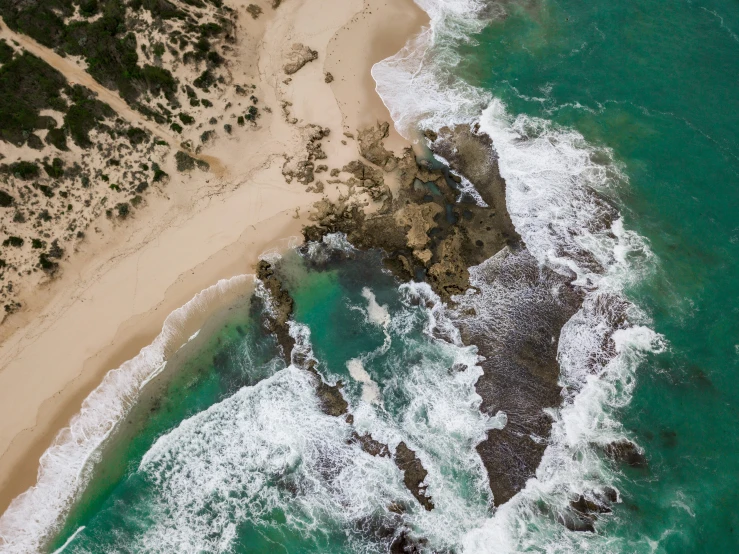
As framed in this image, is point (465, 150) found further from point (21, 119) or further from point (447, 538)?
point (21, 119)

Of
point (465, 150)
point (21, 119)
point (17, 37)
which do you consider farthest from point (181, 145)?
point (465, 150)

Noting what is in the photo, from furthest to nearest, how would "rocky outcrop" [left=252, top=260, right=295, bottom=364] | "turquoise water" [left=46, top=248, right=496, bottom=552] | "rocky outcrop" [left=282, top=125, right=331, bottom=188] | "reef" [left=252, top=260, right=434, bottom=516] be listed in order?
"rocky outcrop" [left=282, top=125, right=331, bottom=188] < "rocky outcrop" [left=252, top=260, right=295, bottom=364] < "reef" [left=252, top=260, right=434, bottom=516] < "turquoise water" [left=46, top=248, right=496, bottom=552]

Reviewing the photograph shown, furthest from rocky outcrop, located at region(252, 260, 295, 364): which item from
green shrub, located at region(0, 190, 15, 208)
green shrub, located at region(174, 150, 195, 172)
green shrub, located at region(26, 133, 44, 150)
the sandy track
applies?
green shrub, located at region(26, 133, 44, 150)

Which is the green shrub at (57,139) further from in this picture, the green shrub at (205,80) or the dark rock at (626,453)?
the dark rock at (626,453)

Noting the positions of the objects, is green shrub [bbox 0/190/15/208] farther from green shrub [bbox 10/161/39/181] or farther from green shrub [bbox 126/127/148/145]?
green shrub [bbox 126/127/148/145]

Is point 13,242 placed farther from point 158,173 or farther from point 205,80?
point 205,80

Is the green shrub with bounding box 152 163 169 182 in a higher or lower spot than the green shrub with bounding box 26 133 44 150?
lower

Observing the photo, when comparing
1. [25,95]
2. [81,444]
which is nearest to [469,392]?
[81,444]
